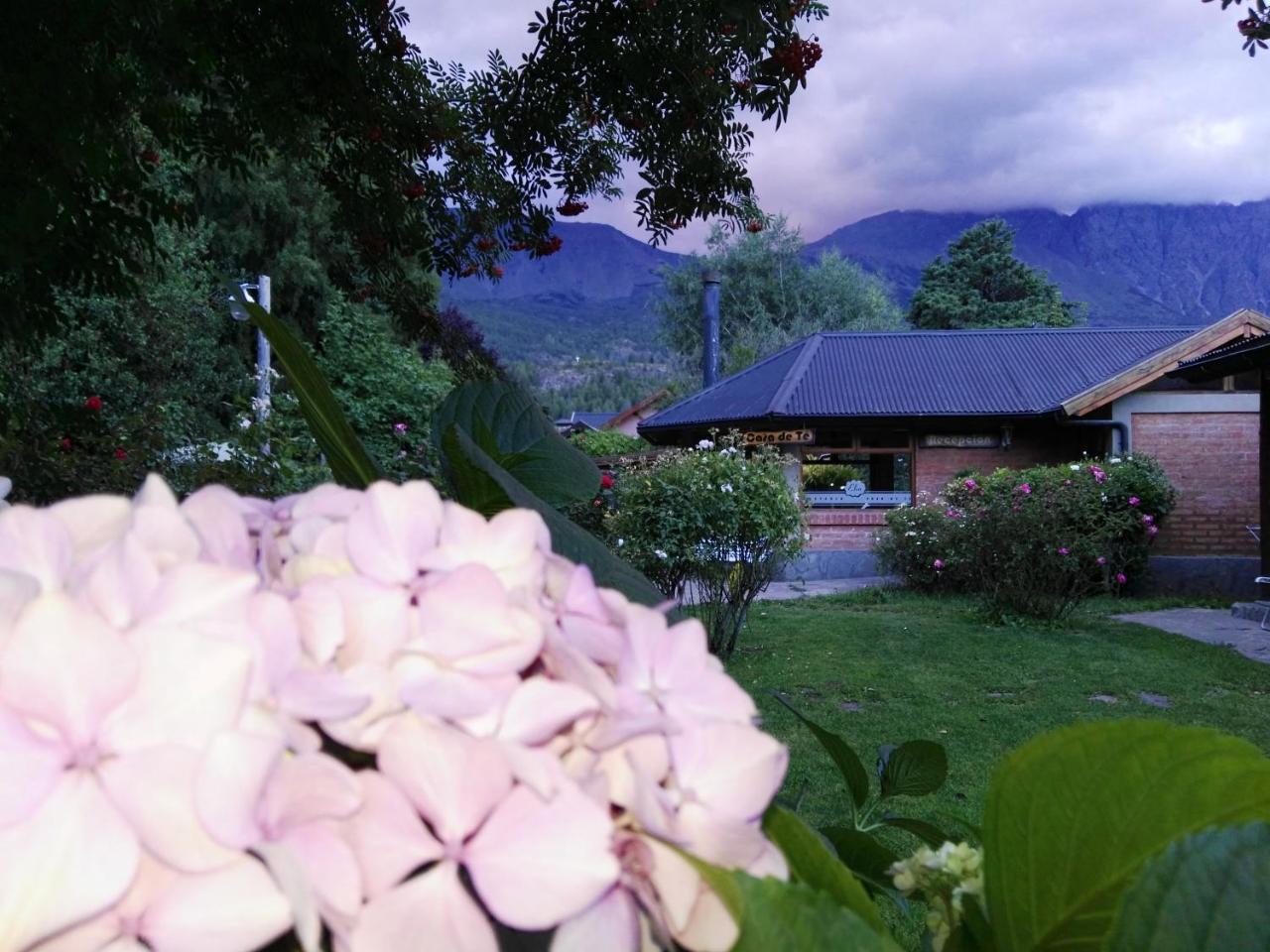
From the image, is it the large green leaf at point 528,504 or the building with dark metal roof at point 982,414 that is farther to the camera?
the building with dark metal roof at point 982,414

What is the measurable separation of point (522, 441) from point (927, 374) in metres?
20.9

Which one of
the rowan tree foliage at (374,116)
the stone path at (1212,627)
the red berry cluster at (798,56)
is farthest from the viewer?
the stone path at (1212,627)

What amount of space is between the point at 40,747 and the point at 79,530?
0.13 metres

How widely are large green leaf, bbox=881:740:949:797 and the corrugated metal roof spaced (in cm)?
1750

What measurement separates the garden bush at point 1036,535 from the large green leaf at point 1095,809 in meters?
11.4

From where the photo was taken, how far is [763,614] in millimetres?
11922

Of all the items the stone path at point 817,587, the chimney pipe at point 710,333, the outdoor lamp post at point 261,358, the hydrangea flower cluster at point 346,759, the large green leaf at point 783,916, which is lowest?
the stone path at point 817,587

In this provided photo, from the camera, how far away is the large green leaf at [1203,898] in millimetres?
351

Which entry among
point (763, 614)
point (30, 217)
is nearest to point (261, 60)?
point (30, 217)

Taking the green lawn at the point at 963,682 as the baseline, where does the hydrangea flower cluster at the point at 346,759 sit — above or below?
above

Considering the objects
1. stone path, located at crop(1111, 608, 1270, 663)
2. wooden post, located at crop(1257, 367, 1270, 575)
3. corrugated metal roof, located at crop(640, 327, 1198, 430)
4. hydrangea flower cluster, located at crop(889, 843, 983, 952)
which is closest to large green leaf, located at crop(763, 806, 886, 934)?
hydrangea flower cluster, located at crop(889, 843, 983, 952)

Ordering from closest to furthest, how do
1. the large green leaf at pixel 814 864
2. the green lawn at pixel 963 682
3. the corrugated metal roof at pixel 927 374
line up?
the large green leaf at pixel 814 864
the green lawn at pixel 963 682
the corrugated metal roof at pixel 927 374

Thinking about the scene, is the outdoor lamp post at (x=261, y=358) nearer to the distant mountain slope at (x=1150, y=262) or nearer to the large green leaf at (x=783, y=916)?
the large green leaf at (x=783, y=916)

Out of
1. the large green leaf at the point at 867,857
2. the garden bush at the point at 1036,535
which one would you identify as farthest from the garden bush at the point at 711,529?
the large green leaf at the point at 867,857
